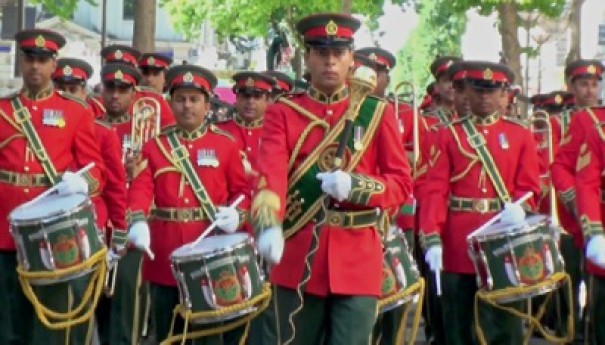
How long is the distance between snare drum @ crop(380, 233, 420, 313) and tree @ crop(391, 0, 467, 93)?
265 feet

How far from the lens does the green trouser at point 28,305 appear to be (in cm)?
944

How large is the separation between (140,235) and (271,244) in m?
2.69

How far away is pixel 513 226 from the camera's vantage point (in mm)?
9727

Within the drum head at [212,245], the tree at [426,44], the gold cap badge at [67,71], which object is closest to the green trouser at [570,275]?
the gold cap badge at [67,71]

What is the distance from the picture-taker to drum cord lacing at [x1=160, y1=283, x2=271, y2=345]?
9164mm

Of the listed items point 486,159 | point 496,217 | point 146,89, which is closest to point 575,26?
point 146,89

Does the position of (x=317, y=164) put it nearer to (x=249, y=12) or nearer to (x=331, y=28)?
(x=331, y=28)

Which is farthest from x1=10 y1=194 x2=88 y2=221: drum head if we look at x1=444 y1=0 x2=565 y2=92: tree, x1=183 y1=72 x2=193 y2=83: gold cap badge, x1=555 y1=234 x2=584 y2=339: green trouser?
x1=444 y1=0 x2=565 y2=92: tree

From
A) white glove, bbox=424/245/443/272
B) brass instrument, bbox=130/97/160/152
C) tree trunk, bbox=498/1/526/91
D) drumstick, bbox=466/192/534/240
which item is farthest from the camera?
tree trunk, bbox=498/1/526/91

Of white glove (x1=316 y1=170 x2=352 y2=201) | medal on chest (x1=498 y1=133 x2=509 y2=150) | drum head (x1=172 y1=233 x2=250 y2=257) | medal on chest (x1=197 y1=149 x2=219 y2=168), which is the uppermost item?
medal on chest (x1=498 y1=133 x2=509 y2=150)

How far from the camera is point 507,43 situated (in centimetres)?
2855

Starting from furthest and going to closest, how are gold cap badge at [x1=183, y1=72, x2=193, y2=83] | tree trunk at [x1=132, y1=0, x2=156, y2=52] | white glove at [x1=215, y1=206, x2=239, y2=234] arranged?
tree trunk at [x1=132, y1=0, x2=156, y2=52] < gold cap badge at [x1=183, y1=72, x2=193, y2=83] < white glove at [x1=215, y1=206, x2=239, y2=234]

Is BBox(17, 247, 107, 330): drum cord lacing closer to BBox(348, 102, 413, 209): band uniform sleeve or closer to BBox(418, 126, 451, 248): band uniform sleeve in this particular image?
BBox(418, 126, 451, 248): band uniform sleeve

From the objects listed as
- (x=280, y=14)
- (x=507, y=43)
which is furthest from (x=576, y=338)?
(x=280, y=14)
